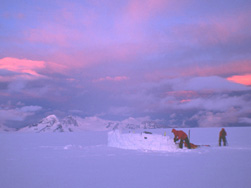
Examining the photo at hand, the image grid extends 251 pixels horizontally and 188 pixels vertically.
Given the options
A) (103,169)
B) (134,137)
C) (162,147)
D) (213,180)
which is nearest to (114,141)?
(134,137)

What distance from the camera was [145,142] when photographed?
2267 centimetres

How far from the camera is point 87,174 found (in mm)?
11281

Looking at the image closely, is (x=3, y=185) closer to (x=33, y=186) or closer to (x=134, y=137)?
(x=33, y=186)

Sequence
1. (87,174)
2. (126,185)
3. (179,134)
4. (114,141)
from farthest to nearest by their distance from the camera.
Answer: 1. (114,141)
2. (179,134)
3. (87,174)
4. (126,185)

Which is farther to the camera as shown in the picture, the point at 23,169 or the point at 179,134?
the point at 179,134

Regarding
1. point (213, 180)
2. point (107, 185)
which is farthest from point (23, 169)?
point (213, 180)

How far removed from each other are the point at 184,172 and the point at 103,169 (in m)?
3.96

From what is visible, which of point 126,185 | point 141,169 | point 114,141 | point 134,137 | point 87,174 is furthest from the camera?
point 114,141

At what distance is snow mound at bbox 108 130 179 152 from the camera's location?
21.6 metres

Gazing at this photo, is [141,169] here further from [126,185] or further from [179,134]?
[179,134]

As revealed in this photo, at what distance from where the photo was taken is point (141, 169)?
12352 mm

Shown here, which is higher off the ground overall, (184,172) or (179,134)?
(179,134)

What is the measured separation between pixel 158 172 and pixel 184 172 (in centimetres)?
119

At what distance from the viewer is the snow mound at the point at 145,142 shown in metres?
21.6
